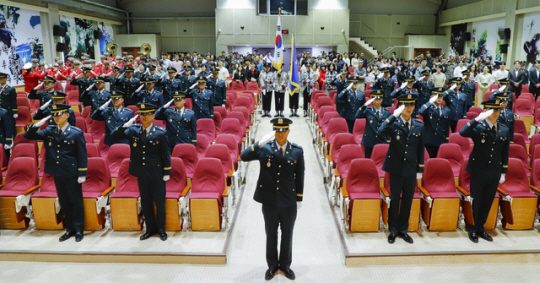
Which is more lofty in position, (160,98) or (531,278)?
(160,98)

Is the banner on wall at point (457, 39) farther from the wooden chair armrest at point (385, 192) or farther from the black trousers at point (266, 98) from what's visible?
the wooden chair armrest at point (385, 192)

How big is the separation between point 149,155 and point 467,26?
19559 mm

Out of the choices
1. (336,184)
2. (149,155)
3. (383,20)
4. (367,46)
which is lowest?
(336,184)

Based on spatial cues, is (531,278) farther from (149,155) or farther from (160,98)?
(160,98)

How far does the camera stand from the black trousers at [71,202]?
15.6 ft

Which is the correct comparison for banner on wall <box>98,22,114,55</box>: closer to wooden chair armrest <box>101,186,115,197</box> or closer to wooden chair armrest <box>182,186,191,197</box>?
wooden chair armrest <box>101,186,115,197</box>

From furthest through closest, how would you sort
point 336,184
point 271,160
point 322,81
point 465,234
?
point 322,81
point 336,184
point 465,234
point 271,160

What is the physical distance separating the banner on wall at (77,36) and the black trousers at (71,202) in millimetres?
13261

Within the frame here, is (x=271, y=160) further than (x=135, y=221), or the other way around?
(x=135, y=221)

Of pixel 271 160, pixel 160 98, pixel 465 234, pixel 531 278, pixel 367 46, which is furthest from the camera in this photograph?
pixel 367 46

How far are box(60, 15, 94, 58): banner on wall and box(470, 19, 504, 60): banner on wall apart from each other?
57.1ft

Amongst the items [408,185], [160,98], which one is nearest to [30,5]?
[160,98]

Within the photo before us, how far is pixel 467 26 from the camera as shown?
65.2ft

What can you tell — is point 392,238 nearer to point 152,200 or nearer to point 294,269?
point 294,269
